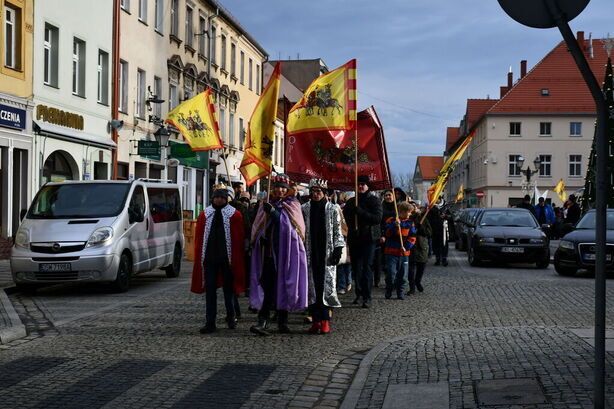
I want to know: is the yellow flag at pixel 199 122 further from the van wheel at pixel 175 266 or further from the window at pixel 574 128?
the window at pixel 574 128

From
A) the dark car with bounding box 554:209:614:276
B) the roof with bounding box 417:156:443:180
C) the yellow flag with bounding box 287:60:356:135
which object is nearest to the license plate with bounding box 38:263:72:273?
the yellow flag with bounding box 287:60:356:135

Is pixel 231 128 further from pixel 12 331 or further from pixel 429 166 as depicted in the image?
pixel 429 166

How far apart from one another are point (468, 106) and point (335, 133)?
8466 centimetres

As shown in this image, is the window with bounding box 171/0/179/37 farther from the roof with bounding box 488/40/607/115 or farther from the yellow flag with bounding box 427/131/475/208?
the roof with bounding box 488/40/607/115

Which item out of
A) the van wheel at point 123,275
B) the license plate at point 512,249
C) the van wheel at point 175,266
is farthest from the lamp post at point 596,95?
the license plate at point 512,249

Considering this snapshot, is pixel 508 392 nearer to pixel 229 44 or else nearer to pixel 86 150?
pixel 86 150

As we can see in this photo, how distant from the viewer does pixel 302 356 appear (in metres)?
8.53

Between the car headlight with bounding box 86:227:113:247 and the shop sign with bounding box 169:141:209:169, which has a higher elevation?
the shop sign with bounding box 169:141:209:169

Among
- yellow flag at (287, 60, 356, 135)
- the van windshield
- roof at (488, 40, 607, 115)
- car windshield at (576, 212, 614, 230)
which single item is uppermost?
roof at (488, 40, 607, 115)

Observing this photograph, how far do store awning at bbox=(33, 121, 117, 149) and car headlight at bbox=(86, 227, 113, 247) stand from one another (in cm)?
1002

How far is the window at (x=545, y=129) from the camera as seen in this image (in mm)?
79425

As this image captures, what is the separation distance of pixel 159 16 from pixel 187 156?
6524 mm

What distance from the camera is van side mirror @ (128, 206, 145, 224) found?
15.2 meters

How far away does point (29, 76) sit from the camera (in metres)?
23.2
